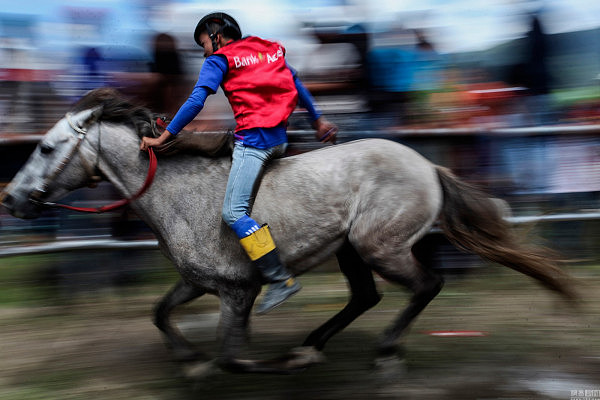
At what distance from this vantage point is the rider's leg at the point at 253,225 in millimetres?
3438

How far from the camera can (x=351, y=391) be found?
148 inches

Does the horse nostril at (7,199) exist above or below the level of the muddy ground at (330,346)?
above

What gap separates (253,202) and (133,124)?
0.86m

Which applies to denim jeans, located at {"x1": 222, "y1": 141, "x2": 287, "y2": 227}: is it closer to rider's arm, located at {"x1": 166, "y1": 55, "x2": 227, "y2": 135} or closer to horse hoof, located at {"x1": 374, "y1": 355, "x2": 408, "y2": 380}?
rider's arm, located at {"x1": 166, "y1": 55, "x2": 227, "y2": 135}

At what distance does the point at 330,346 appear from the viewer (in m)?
4.43

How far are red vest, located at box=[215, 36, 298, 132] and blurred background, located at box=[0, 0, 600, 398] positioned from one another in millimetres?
1971

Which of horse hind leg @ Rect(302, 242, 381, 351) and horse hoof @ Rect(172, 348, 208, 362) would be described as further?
horse hind leg @ Rect(302, 242, 381, 351)

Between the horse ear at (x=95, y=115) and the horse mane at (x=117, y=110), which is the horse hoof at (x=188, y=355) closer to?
the horse mane at (x=117, y=110)

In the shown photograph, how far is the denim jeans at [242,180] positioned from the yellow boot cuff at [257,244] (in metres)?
0.13

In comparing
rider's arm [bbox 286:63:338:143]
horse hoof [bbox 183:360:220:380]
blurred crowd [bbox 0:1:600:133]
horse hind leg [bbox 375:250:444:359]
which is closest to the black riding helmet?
rider's arm [bbox 286:63:338:143]

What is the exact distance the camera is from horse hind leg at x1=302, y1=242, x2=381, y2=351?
4129 millimetres

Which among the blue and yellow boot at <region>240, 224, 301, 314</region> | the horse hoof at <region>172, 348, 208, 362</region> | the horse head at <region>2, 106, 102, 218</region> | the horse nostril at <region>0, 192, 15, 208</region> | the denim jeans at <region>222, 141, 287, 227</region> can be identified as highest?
the horse head at <region>2, 106, 102, 218</region>

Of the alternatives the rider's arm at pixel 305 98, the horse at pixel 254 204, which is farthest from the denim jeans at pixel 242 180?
the rider's arm at pixel 305 98

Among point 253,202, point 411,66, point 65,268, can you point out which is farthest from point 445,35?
point 65,268
